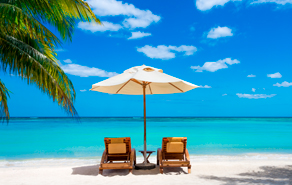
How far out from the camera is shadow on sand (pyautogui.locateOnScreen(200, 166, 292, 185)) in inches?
159

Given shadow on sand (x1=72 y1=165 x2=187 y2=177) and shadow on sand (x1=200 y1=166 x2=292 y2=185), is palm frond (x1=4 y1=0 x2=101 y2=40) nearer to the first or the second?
shadow on sand (x1=72 y1=165 x2=187 y2=177)

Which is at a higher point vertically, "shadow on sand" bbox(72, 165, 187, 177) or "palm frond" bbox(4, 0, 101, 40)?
"palm frond" bbox(4, 0, 101, 40)

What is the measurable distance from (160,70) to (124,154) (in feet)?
5.52

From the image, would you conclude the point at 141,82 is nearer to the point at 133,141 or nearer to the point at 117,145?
the point at 117,145

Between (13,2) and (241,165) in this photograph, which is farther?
(241,165)

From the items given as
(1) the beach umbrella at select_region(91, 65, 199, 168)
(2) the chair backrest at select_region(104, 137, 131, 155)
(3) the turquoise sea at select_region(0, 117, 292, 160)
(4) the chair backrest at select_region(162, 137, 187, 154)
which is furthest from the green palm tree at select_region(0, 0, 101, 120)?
(3) the turquoise sea at select_region(0, 117, 292, 160)

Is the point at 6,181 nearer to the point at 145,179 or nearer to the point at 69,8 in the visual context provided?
the point at 145,179

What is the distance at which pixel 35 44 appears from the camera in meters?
5.02

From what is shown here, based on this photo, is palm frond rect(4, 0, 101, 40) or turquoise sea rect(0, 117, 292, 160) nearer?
palm frond rect(4, 0, 101, 40)

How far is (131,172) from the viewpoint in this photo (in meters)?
4.68

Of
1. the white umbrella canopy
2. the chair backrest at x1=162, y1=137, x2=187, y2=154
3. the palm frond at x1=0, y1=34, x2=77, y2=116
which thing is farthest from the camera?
the chair backrest at x1=162, y1=137, x2=187, y2=154

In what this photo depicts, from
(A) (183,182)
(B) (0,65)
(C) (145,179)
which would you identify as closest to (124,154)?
(C) (145,179)

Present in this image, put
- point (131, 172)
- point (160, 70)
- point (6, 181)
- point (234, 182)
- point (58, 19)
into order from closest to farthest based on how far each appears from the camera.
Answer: point (234, 182)
point (6, 181)
point (131, 172)
point (160, 70)
point (58, 19)

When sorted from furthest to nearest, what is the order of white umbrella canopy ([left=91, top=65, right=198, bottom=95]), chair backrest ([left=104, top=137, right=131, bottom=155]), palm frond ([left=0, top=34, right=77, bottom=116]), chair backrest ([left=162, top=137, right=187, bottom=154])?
chair backrest ([left=162, top=137, right=187, bottom=154]) < chair backrest ([left=104, top=137, right=131, bottom=155]) < white umbrella canopy ([left=91, top=65, right=198, bottom=95]) < palm frond ([left=0, top=34, right=77, bottom=116])
